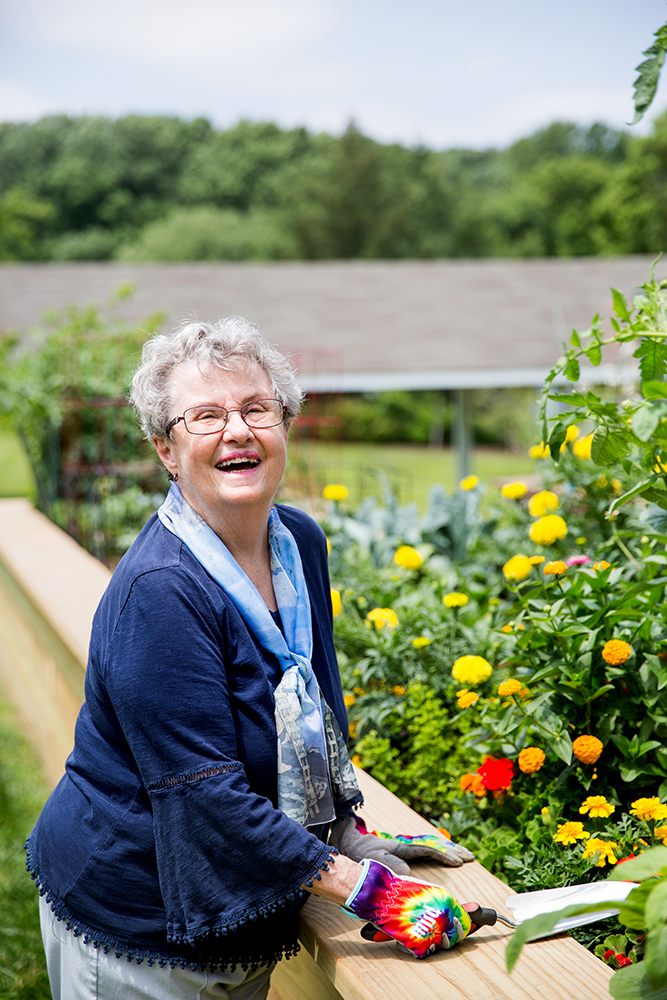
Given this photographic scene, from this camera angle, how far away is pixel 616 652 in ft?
6.05

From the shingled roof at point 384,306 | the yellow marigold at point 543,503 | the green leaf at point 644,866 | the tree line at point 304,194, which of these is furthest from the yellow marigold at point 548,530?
the tree line at point 304,194

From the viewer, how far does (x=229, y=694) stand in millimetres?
1423

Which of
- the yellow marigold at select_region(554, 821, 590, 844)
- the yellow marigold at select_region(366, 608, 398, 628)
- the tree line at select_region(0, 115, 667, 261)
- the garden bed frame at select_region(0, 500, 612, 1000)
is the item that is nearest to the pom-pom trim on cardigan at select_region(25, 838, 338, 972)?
the garden bed frame at select_region(0, 500, 612, 1000)

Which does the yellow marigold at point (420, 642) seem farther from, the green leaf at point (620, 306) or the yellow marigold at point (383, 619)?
the green leaf at point (620, 306)

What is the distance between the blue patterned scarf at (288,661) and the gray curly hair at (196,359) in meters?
0.16

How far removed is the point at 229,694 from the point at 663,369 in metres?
0.96

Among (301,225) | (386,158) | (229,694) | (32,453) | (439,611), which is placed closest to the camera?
(229,694)

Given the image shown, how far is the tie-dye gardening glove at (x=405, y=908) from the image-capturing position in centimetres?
141

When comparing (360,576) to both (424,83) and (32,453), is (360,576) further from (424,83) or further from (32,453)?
(424,83)

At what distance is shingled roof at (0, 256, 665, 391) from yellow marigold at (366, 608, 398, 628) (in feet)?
28.2

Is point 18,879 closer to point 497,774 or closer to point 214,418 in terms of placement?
point 497,774

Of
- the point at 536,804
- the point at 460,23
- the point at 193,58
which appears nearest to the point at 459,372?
the point at 536,804

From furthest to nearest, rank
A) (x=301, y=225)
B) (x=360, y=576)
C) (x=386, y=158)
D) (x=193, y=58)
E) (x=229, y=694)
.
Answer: (x=193, y=58) < (x=386, y=158) < (x=301, y=225) < (x=360, y=576) < (x=229, y=694)

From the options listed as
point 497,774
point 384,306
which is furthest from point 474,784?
point 384,306
